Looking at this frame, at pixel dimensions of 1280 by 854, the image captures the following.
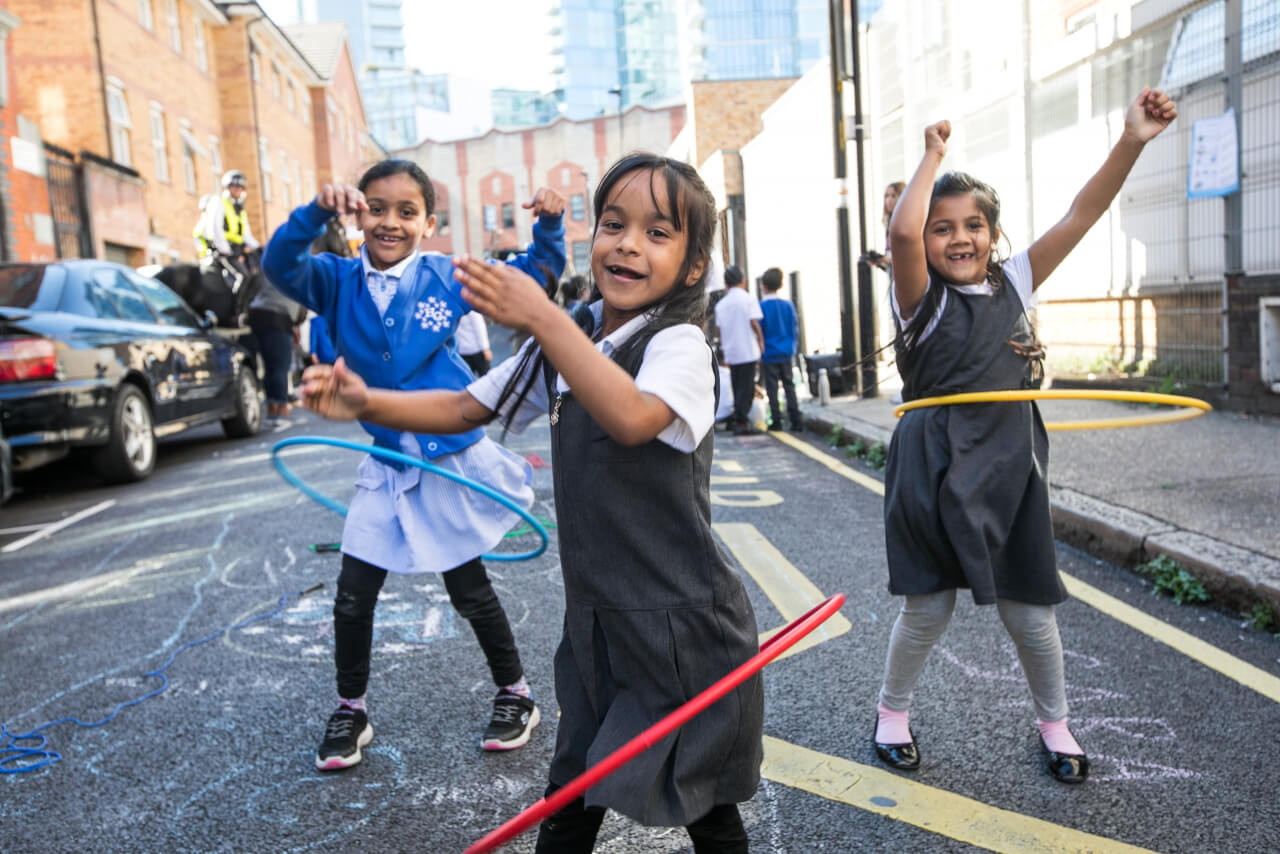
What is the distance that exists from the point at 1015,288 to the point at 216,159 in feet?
107

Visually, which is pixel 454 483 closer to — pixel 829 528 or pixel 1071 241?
pixel 1071 241

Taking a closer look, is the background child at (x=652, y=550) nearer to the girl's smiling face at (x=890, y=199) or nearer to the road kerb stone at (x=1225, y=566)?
the girl's smiling face at (x=890, y=199)

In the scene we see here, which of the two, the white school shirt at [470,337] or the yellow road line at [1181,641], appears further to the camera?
the white school shirt at [470,337]

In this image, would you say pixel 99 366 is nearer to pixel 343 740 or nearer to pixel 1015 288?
pixel 343 740

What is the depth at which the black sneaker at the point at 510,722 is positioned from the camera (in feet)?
11.0

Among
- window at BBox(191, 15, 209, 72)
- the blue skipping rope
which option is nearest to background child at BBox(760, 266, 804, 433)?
the blue skipping rope

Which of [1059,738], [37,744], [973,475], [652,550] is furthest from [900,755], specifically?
[37,744]

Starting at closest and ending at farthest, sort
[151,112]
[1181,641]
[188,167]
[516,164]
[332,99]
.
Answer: [1181,641], [151,112], [188,167], [332,99], [516,164]

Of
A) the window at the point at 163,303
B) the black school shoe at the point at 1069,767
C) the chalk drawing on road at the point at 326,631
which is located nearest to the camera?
the black school shoe at the point at 1069,767

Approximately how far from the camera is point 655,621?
1.98 m

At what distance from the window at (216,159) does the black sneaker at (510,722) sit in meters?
30.9

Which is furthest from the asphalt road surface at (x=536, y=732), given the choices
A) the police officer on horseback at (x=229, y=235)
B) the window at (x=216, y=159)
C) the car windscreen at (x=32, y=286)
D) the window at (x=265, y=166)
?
the window at (x=265, y=166)

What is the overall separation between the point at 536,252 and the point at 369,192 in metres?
0.54

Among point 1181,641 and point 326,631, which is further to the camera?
point 326,631
